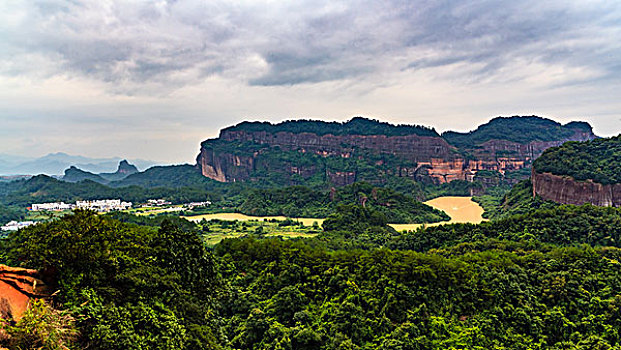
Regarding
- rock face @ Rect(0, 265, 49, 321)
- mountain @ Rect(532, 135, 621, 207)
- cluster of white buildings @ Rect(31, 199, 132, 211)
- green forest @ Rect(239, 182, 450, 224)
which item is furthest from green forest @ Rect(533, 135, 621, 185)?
cluster of white buildings @ Rect(31, 199, 132, 211)

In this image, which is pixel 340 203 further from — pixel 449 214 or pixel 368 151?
pixel 368 151

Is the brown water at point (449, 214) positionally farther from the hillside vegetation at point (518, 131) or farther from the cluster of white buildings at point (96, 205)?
the hillside vegetation at point (518, 131)

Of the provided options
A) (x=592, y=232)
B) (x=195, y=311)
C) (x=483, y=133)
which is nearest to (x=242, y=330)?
(x=195, y=311)

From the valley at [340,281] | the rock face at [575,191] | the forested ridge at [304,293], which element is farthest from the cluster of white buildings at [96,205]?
the rock face at [575,191]

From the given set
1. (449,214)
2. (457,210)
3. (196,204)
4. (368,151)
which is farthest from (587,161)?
(368,151)

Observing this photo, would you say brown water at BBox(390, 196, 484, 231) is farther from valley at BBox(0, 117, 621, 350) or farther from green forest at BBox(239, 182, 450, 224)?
valley at BBox(0, 117, 621, 350)
